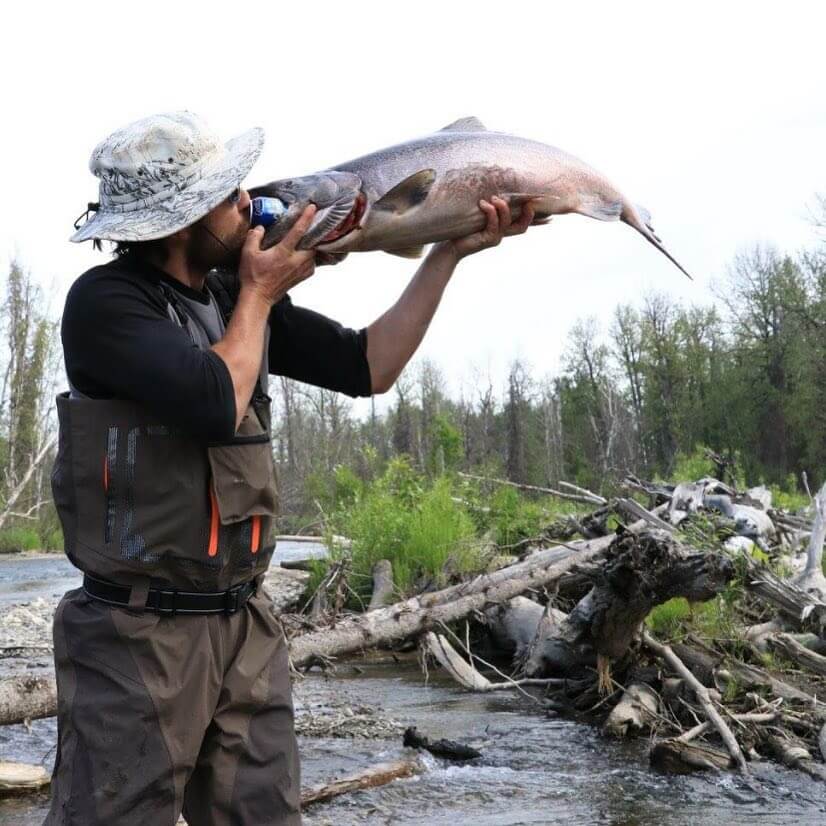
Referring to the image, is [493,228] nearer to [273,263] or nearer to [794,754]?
A: [273,263]

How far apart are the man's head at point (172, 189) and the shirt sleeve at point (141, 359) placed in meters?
0.16

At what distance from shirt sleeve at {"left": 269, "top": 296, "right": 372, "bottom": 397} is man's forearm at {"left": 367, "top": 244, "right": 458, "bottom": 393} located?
35 millimetres

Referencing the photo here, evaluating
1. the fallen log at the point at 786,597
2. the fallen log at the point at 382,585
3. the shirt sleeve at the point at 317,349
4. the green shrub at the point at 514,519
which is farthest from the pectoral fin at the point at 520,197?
the green shrub at the point at 514,519

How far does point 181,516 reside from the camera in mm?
2451

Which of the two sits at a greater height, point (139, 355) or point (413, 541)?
point (139, 355)

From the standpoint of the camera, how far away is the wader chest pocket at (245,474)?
2496 mm

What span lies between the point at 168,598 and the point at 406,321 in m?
1.10

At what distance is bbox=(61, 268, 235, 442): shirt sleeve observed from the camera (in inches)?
91.7

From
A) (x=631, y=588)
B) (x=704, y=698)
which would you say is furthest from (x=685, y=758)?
(x=631, y=588)

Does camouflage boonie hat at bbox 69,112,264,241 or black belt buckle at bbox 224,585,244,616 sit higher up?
camouflage boonie hat at bbox 69,112,264,241

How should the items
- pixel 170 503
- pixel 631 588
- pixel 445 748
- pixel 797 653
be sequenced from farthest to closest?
pixel 797 653, pixel 631 588, pixel 445 748, pixel 170 503

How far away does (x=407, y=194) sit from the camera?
284 centimetres

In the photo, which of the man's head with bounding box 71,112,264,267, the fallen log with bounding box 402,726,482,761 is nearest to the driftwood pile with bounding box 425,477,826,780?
the fallen log with bounding box 402,726,482,761

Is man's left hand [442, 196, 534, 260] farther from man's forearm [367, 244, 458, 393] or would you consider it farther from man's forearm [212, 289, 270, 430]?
man's forearm [212, 289, 270, 430]
